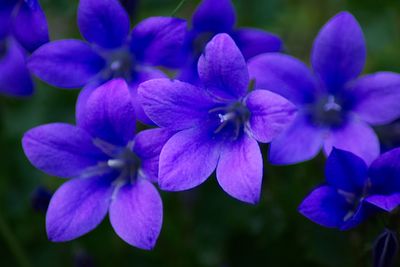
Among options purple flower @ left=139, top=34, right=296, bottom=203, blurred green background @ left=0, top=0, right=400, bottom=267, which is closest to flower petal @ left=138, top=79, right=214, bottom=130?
purple flower @ left=139, top=34, right=296, bottom=203

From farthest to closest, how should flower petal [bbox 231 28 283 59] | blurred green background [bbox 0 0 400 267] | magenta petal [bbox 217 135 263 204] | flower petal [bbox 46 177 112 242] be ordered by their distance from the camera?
blurred green background [bbox 0 0 400 267]
flower petal [bbox 231 28 283 59]
flower petal [bbox 46 177 112 242]
magenta petal [bbox 217 135 263 204]

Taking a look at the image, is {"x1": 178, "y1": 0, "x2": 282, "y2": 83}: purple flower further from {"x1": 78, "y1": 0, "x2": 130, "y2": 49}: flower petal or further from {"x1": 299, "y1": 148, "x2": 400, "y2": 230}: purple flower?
{"x1": 299, "y1": 148, "x2": 400, "y2": 230}: purple flower

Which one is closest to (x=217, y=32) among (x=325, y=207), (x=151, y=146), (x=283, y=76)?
(x=283, y=76)

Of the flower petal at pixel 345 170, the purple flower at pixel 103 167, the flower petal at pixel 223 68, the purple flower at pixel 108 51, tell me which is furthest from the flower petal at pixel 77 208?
the flower petal at pixel 345 170

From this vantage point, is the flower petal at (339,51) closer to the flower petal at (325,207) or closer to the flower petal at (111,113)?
the flower petal at (325,207)

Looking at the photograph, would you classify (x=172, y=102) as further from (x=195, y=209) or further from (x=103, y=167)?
(x=195, y=209)

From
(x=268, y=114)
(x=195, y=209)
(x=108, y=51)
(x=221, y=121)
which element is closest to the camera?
(x=268, y=114)
